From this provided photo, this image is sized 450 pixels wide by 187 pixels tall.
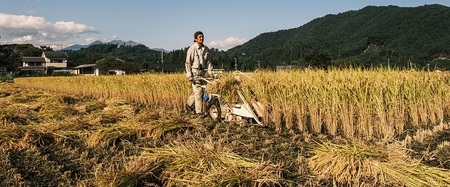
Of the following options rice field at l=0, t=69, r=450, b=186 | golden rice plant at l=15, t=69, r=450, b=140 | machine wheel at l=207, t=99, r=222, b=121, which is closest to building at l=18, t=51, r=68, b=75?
rice field at l=0, t=69, r=450, b=186

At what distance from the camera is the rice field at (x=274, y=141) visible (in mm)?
2688

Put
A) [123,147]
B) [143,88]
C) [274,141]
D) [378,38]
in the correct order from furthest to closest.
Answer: [378,38]
[143,88]
[274,141]
[123,147]

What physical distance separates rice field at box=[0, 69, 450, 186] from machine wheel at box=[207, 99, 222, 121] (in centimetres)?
28

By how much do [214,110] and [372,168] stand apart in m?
3.57

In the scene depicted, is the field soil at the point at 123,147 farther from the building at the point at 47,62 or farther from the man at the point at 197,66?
the building at the point at 47,62

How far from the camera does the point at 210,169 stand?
2711 millimetres

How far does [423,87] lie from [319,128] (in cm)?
187

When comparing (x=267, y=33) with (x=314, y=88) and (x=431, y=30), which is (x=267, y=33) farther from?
(x=314, y=88)

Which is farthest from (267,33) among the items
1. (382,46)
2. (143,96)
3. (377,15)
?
(143,96)

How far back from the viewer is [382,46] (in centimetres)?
7294

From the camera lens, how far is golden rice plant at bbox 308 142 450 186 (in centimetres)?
254

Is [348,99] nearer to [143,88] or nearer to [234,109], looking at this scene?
[234,109]

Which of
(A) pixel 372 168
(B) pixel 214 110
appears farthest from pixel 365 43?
(A) pixel 372 168

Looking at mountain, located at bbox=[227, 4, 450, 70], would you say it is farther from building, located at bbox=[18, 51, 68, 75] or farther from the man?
the man
